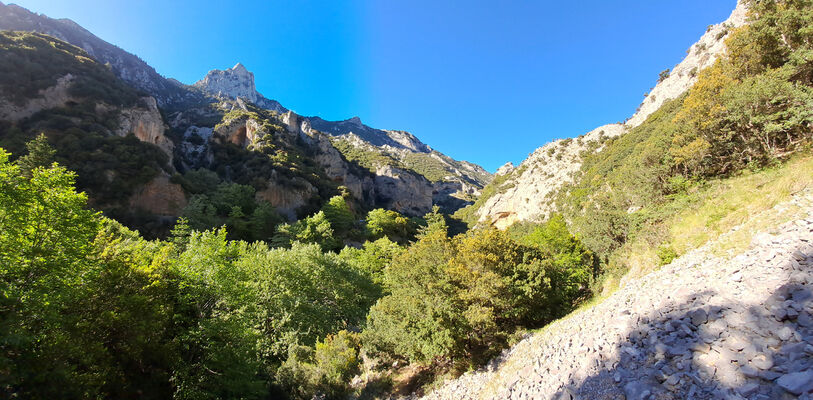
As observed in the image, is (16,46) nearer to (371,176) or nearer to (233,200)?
(233,200)

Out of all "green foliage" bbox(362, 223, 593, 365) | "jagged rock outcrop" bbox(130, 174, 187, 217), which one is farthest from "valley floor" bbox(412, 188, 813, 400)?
"jagged rock outcrop" bbox(130, 174, 187, 217)

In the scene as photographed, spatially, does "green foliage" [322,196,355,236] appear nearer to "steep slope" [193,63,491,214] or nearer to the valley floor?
"steep slope" [193,63,491,214]

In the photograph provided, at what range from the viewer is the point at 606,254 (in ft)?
60.9

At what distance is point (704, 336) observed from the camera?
5.35 m

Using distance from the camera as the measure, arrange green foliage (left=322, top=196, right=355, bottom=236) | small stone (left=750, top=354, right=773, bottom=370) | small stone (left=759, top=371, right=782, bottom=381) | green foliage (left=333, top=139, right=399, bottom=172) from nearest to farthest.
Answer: small stone (left=759, top=371, right=782, bottom=381) < small stone (left=750, top=354, right=773, bottom=370) < green foliage (left=322, top=196, right=355, bottom=236) < green foliage (left=333, top=139, right=399, bottom=172)

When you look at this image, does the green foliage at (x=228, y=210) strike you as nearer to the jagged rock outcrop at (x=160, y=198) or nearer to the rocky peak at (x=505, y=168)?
the jagged rock outcrop at (x=160, y=198)

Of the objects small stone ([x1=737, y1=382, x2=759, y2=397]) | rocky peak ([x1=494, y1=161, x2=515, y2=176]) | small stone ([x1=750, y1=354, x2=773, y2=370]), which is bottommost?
small stone ([x1=737, y1=382, x2=759, y2=397])

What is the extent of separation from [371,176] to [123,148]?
5613cm

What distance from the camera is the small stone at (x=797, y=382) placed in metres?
Result: 3.72

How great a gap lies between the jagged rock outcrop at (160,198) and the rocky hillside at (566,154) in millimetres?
41771

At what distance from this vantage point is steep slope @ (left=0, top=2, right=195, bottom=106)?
252 ft

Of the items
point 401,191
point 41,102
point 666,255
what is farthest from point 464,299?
point 401,191

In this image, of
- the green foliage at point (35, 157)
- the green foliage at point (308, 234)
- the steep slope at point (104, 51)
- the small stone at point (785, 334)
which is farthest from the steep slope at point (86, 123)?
the small stone at point (785, 334)

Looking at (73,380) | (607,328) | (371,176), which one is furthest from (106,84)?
(607,328)
